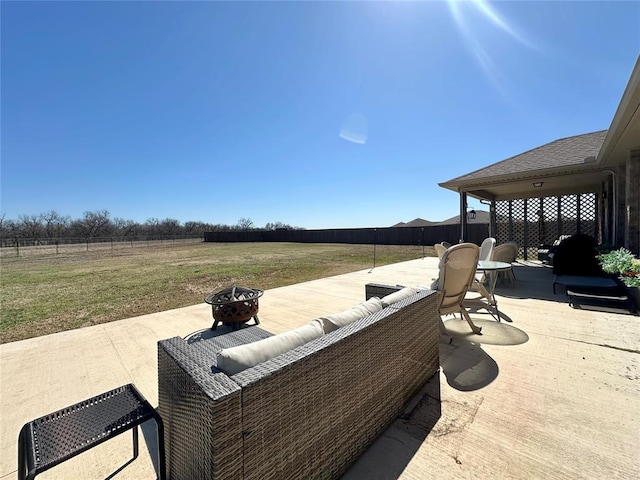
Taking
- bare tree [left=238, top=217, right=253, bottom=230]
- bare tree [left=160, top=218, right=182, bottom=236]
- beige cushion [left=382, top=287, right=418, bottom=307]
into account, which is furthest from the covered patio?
bare tree [left=238, top=217, right=253, bottom=230]

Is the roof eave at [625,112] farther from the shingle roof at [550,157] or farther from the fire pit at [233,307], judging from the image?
the fire pit at [233,307]

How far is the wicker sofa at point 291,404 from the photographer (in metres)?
0.87

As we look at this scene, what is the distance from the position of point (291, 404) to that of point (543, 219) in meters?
12.1

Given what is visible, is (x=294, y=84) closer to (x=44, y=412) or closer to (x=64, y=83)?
(x=64, y=83)

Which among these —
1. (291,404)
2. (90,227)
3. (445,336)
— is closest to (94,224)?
(90,227)

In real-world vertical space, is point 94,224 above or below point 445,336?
above

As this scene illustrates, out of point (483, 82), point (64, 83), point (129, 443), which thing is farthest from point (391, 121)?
point (64, 83)

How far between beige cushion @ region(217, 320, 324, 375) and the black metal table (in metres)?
0.45

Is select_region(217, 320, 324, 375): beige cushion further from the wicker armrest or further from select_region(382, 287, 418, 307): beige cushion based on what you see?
the wicker armrest

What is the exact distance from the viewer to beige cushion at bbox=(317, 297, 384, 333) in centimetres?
146

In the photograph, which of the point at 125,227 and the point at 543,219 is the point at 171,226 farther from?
the point at 543,219

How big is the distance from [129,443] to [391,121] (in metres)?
9.43

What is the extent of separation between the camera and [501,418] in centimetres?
166

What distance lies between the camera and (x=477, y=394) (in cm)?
192
